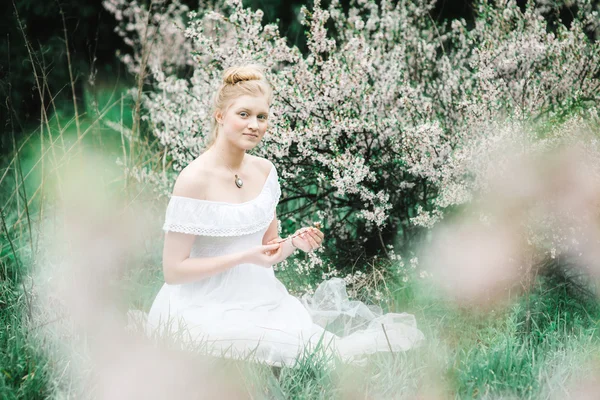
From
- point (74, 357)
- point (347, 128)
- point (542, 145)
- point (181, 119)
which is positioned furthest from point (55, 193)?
point (542, 145)

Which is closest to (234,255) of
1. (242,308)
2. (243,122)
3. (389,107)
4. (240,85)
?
(242,308)

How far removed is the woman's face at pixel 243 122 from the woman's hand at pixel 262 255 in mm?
393

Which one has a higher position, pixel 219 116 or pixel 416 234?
pixel 219 116

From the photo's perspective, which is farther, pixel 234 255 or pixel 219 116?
pixel 219 116

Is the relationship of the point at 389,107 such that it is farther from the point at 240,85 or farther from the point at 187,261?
the point at 187,261

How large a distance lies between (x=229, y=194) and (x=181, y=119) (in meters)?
1.26

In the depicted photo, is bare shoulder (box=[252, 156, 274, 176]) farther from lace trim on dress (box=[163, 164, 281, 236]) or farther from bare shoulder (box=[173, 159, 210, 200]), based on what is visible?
bare shoulder (box=[173, 159, 210, 200])

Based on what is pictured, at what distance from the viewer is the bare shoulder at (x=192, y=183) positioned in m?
2.23

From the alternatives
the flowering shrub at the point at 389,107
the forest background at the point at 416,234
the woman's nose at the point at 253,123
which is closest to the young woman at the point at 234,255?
the woman's nose at the point at 253,123

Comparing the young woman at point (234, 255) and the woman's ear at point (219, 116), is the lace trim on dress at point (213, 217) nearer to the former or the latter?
the young woman at point (234, 255)

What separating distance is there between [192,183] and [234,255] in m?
0.31

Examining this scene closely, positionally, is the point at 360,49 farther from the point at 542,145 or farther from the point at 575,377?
the point at 575,377

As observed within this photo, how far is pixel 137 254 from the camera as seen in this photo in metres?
3.59

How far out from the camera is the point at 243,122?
2.30m
